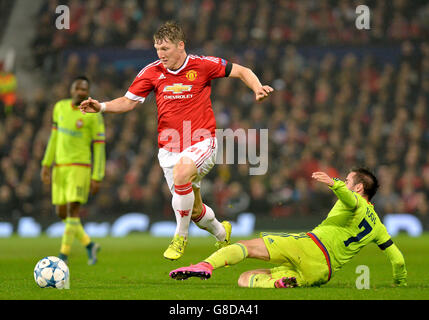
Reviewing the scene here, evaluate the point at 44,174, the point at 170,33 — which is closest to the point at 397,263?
the point at 170,33

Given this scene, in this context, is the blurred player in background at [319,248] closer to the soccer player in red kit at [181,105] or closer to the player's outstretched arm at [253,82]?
the soccer player in red kit at [181,105]

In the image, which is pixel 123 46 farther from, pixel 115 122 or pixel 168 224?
pixel 168 224

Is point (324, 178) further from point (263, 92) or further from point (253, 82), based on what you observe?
point (253, 82)

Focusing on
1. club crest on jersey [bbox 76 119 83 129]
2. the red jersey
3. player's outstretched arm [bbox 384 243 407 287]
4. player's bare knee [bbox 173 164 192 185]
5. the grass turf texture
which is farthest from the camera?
club crest on jersey [bbox 76 119 83 129]

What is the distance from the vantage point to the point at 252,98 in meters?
18.7

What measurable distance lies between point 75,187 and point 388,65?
37.9ft

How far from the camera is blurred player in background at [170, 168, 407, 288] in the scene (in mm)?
6445

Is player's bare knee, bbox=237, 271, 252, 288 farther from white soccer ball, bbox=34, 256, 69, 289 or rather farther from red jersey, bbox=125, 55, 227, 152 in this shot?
white soccer ball, bbox=34, 256, 69, 289

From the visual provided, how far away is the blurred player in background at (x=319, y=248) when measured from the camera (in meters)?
6.45

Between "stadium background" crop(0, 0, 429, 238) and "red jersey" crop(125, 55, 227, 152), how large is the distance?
843 cm

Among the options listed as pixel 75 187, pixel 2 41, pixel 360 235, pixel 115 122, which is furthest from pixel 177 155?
pixel 2 41

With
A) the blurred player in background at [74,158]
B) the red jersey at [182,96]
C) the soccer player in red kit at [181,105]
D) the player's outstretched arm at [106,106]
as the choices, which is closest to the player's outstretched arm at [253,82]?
the soccer player in red kit at [181,105]

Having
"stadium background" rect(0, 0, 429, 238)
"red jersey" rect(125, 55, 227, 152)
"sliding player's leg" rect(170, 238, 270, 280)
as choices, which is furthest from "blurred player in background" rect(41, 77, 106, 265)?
"stadium background" rect(0, 0, 429, 238)

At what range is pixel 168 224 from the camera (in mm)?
16375
